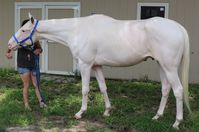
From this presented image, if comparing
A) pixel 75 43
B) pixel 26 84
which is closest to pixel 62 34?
pixel 75 43

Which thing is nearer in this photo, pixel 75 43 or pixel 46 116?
pixel 75 43

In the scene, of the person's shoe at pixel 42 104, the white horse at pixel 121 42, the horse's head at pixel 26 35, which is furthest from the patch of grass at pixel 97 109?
the horse's head at pixel 26 35

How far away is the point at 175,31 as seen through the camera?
5.05m

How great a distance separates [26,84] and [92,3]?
4469 millimetres

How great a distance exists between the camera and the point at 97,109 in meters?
6.18

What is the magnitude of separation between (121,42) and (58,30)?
1.08 meters

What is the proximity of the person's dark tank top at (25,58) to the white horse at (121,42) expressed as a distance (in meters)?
0.27

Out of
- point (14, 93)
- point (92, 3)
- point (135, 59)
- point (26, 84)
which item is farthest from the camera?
point (92, 3)

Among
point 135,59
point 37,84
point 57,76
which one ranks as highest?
point 135,59

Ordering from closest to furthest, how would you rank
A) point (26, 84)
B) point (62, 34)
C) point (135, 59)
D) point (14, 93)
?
point (135, 59), point (62, 34), point (26, 84), point (14, 93)

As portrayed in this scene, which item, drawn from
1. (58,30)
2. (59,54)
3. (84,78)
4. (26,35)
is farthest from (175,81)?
(59,54)

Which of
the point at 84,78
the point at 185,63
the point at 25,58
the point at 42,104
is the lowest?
the point at 42,104

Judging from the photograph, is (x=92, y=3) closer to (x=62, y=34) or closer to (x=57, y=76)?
(x=57, y=76)

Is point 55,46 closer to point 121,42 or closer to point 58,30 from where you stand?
point 58,30
